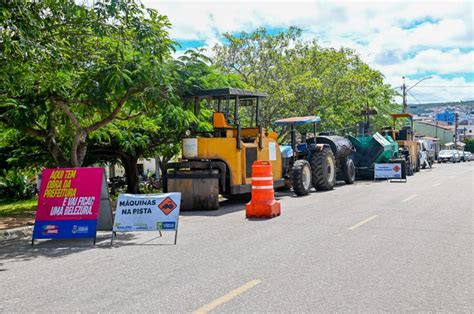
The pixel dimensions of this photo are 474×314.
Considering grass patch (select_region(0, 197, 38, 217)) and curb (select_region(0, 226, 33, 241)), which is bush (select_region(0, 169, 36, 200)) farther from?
curb (select_region(0, 226, 33, 241))

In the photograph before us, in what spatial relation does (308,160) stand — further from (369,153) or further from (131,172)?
(131,172)

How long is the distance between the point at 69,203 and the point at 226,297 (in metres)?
4.85

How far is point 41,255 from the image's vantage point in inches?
331

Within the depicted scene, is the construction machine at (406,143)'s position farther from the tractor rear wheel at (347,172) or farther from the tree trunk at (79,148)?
the tree trunk at (79,148)

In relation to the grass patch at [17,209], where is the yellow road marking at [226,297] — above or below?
above

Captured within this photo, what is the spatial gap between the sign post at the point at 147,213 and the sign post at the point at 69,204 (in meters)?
0.49

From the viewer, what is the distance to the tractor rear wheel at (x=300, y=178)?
17.3 metres

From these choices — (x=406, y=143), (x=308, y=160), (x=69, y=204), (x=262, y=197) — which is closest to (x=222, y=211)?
(x=262, y=197)

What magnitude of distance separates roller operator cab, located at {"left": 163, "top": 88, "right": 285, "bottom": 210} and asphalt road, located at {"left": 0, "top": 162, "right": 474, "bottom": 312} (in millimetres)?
2137

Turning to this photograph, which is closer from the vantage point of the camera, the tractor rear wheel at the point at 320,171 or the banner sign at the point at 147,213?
the banner sign at the point at 147,213

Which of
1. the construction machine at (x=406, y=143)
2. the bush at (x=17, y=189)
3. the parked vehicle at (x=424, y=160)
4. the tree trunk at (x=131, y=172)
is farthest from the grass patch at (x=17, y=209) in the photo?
the parked vehicle at (x=424, y=160)

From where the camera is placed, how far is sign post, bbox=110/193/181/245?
917 cm

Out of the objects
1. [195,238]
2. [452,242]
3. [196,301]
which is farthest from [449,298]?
[195,238]

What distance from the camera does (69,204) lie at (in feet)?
31.1
